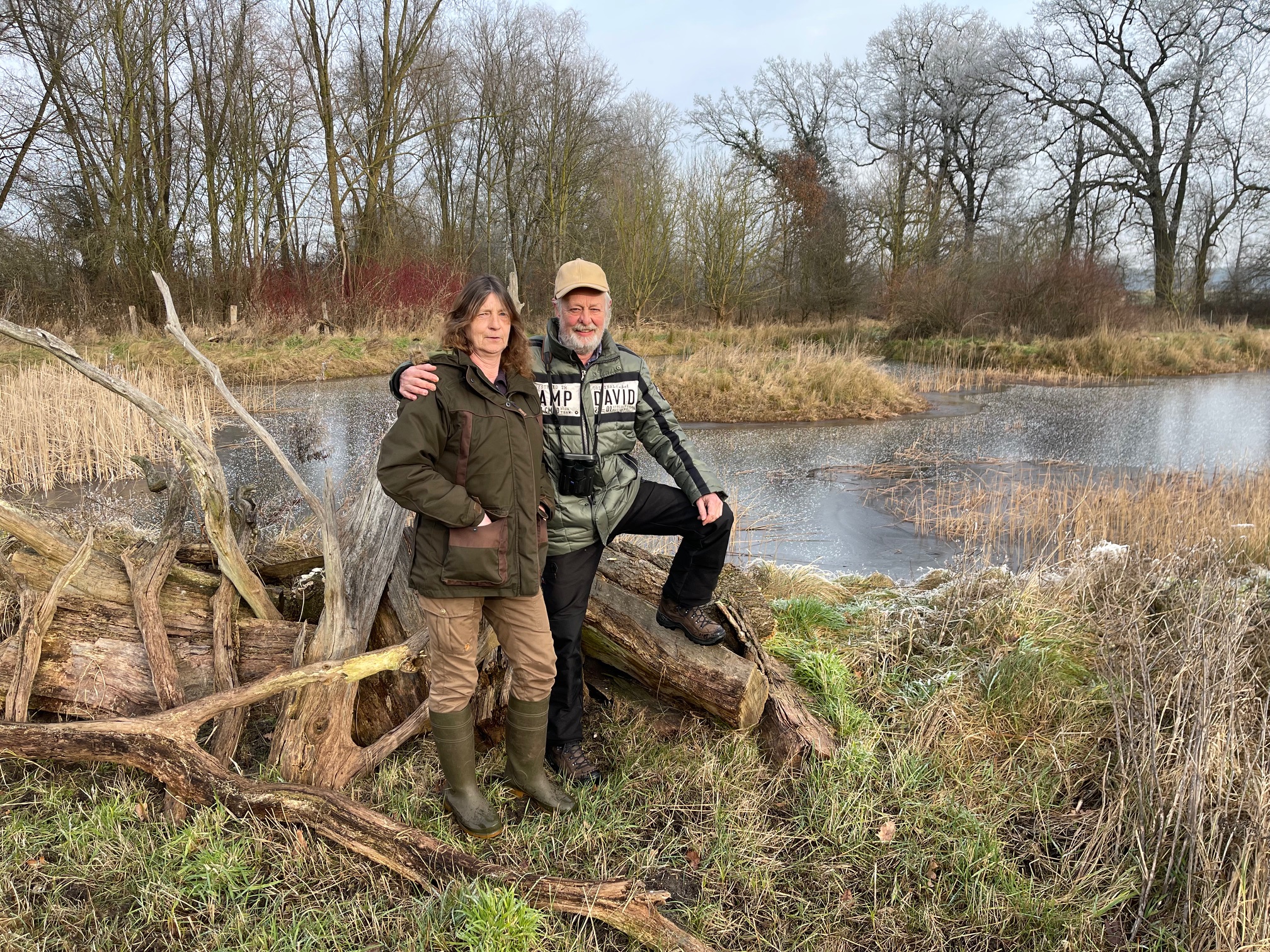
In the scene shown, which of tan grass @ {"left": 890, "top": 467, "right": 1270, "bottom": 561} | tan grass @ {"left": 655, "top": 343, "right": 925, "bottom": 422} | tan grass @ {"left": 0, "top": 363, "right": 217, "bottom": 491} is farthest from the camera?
tan grass @ {"left": 655, "top": 343, "right": 925, "bottom": 422}

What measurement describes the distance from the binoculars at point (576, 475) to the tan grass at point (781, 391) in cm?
1067

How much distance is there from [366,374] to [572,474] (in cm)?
1481

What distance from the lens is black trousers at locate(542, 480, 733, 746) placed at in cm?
269

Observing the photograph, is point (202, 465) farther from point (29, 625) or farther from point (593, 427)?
point (593, 427)

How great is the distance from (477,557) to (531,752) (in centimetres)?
77

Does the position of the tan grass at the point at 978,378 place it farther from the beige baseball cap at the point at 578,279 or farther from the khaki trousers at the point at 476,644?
the khaki trousers at the point at 476,644

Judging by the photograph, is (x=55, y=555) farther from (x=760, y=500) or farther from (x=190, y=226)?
(x=190, y=226)

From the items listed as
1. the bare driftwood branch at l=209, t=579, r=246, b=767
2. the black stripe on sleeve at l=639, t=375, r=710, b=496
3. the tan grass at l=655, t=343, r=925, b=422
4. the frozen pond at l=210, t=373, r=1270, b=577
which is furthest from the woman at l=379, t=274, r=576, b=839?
the tan grass at l=655, t=343, r=925, b=422

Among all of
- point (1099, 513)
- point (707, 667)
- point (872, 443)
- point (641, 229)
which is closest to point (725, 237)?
point (641, 229)

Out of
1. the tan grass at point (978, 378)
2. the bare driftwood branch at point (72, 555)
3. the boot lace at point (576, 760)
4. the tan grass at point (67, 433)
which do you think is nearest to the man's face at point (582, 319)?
the boot lace at point (576, 760)

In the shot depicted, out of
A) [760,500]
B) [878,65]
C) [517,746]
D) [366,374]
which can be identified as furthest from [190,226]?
[878,65]

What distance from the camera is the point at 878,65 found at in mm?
31594

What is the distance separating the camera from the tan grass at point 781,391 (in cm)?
1360

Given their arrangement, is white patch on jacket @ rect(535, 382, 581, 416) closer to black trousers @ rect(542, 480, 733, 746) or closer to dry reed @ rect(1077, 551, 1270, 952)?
black trousers @ rect(542, 480, 733, 746)
